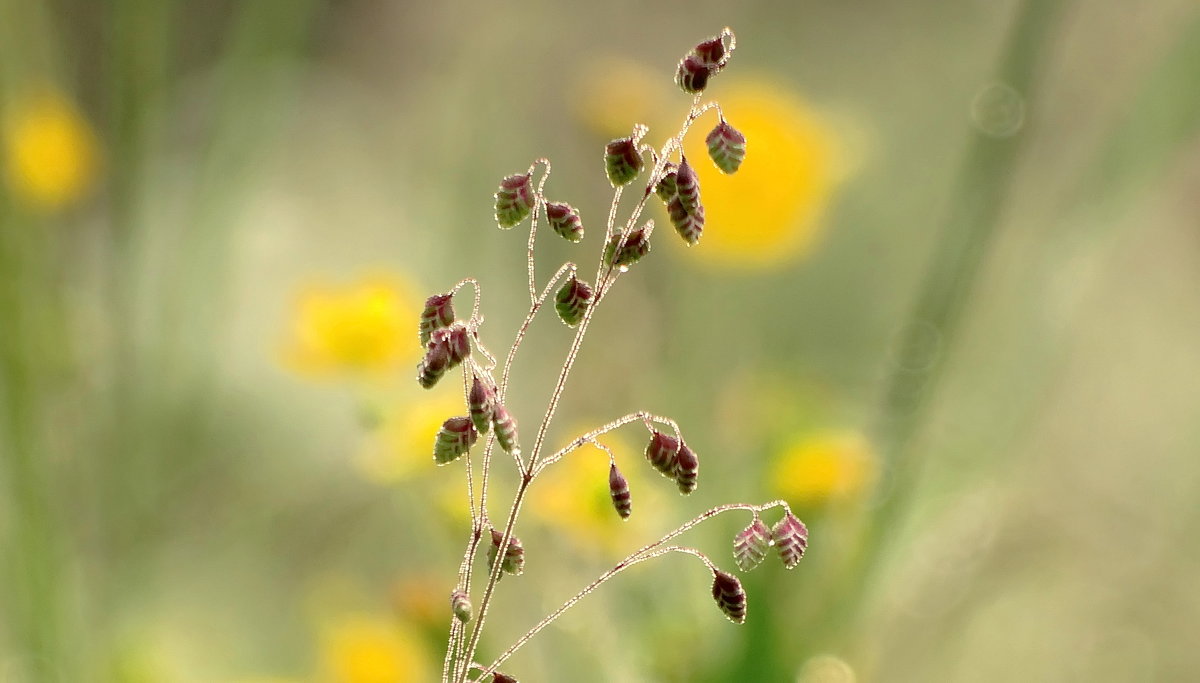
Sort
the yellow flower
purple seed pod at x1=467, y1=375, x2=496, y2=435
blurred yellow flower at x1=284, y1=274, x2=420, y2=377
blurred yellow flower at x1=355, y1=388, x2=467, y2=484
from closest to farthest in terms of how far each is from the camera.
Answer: purple seed pod at x1=467, y1=375, x2=496, y2=435 → blurred yellow flower at x1=355, y1=388, x2=467, y2=484 → blurred yellow flower at x1=284, y1=274, x2=420, y2=377 → the yellow flower

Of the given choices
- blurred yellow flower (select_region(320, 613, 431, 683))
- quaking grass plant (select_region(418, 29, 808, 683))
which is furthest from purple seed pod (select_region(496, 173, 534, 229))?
blurred yellow flower (select_region(320, 613, 431, 683))

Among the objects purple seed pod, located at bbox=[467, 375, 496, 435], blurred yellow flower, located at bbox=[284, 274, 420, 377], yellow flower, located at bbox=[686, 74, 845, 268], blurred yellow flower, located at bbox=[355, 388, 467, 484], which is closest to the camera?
purple seed pod, located at bbox=[467, 375, 496, 435]

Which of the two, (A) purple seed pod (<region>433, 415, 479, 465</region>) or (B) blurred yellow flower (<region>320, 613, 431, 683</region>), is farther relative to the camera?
(B) blurred yellow flower (<region>320, 613, 431, 683</region>)

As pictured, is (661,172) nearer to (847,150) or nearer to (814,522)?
(814,522)

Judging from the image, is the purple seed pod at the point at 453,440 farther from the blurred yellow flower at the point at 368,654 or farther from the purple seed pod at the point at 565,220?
the blurred yellow flower at the point at 368,654

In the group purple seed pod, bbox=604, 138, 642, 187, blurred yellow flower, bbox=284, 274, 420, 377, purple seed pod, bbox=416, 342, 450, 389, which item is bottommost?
purple seed pod, bbox=416, 342, 450, 389

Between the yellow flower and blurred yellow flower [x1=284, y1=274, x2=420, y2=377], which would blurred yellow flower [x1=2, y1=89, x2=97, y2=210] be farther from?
the yellow flower

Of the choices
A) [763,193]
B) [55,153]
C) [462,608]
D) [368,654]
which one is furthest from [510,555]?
[55,153]

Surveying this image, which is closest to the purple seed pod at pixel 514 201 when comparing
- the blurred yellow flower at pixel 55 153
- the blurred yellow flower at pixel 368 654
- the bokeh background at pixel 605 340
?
the bokeh background at pixel 605 340

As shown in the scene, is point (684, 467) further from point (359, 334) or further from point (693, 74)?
point (359, 334)

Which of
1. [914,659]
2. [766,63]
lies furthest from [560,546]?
[766,63]
